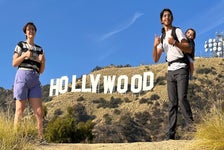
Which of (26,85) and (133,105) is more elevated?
(133,105)

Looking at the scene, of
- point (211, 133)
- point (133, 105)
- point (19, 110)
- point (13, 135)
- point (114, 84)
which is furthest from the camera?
point (114, 84)

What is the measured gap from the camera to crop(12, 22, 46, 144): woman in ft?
20.5

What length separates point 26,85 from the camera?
6289 mm

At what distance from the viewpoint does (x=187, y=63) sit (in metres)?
6.31

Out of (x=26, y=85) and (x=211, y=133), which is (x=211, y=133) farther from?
(x=26, y=85)

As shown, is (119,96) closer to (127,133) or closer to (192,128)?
(127,133)

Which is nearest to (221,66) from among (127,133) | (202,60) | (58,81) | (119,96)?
(202,60)

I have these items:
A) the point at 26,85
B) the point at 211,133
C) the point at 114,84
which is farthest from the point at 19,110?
A: the point at 114,84

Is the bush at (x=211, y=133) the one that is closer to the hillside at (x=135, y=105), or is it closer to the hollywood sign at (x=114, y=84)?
the hillside at (x=135, y=105)

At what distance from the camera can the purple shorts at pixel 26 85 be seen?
20.5 feet

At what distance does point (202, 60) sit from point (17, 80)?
63210 mm

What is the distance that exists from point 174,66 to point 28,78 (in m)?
1.98

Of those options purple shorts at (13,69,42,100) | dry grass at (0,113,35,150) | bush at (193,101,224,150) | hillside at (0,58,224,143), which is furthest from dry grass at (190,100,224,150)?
hillside at (0,58,224,143)

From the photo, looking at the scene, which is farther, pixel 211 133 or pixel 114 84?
pixel 114 84
